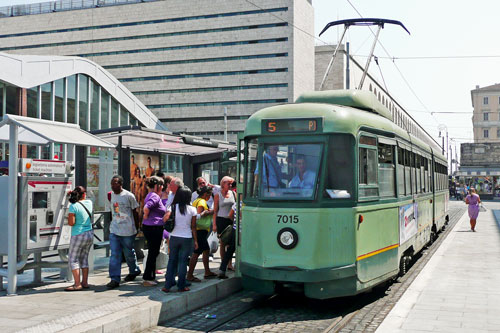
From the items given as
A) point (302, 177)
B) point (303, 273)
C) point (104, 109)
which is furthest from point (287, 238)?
point (104, 109)

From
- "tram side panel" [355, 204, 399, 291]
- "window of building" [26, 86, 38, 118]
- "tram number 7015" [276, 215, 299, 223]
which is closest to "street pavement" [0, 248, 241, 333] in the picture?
"tram number 7015" [276, 215, 299, 223]

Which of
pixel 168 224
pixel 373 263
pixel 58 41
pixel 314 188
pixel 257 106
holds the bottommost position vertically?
pixel 373 263

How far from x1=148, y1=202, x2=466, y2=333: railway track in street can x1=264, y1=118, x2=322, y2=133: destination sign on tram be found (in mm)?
2536

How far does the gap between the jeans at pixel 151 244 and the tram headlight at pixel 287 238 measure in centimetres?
213

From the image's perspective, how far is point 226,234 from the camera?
9.17 metres

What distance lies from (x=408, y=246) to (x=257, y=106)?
71296mm

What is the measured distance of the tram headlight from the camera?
7.12 meters

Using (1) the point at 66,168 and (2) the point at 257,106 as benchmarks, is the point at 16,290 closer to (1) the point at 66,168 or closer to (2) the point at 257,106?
(1) the point at 66,168

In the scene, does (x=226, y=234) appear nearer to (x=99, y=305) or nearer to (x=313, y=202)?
(x=313, y=202)

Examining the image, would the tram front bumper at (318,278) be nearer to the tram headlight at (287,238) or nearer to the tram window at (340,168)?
the tram headlight at (287,238)

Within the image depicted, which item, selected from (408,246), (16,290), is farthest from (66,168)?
(408,246)

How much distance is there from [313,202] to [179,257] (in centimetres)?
213

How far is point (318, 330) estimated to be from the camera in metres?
6.59

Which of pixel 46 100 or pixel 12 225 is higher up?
pixel 46 100
